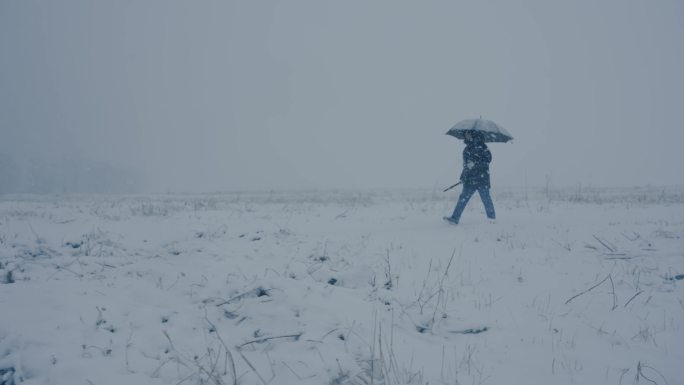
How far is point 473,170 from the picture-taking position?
10.5 metres

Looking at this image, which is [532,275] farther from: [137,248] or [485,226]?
[137,248]

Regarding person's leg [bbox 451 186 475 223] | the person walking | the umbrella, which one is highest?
the umbrella

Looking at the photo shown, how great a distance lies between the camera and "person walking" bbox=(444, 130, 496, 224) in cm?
1037

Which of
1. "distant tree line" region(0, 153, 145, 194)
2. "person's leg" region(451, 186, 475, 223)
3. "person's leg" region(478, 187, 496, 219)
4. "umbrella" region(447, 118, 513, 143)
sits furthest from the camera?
"distant tree line" region(0, 153, 145, 194)

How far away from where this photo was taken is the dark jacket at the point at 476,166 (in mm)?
10377

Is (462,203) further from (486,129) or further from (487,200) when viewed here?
(486,129)

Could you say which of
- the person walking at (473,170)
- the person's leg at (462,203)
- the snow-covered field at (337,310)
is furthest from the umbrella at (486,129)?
the snow-covered field at (337,310)

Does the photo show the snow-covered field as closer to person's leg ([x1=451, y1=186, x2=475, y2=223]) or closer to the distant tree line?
person's leg ([x1=451, y1=186, x2=475, y2=223])

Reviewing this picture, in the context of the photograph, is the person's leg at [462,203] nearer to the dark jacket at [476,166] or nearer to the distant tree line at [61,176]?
the dark jacket at [476,166]

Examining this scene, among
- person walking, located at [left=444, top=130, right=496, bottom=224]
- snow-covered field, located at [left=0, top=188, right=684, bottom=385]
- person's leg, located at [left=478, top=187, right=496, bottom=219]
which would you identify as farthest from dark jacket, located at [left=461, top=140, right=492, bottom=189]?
snow-covered field, located at [left=0, top=188, right=684, bottom=385]

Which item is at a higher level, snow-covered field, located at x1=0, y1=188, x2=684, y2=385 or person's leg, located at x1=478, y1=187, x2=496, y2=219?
person's leg, located at x1=478, y1=187, x2=496, y2=219

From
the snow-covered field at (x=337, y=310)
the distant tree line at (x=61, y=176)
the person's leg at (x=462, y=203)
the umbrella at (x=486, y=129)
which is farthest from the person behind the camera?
the distant tree line at (x=61, y=176)

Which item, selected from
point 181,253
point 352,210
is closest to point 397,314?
point 181,253

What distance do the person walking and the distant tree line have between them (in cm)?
6899
